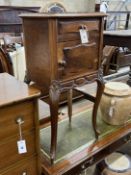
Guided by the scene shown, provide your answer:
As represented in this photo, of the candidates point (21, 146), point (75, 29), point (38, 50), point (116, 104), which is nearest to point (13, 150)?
point (21, 146)

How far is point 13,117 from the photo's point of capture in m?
0.99

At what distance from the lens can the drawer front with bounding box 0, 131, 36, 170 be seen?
1.01 meters

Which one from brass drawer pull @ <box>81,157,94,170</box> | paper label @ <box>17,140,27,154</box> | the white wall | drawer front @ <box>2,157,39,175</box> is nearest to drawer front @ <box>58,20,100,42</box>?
paper label @ <box>17,140,27,154</box>

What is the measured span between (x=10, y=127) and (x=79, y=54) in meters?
0.60

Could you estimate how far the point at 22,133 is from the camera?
105 cm

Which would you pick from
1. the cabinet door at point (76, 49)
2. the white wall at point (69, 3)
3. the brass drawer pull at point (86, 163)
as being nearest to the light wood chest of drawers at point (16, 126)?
the cabinet door at point (76, 49)

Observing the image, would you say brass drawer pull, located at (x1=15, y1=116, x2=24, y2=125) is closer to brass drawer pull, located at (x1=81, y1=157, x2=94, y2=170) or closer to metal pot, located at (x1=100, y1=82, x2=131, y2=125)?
brass drawer pull, located at (x1=81, y1=157, x2=94, y2=170)

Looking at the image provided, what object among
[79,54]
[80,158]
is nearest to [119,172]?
[80,158]

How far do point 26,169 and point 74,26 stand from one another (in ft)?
2.75

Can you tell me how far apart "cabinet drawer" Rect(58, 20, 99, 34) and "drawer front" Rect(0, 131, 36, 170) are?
1.90 feet

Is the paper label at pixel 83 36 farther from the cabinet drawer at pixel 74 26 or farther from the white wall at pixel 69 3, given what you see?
the white wall at pixel 69 3

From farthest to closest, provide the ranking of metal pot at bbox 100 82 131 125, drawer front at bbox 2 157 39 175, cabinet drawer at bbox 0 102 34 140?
1. metal pot at bbox 100 82 131 125
2. drawer front at bbox 2 157 39 175
3. cabinet drawer at bbox 0 102 34 140

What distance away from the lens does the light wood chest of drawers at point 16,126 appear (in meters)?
0.97

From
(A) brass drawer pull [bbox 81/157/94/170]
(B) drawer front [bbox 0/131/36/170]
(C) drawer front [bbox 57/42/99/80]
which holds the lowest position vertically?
(A) brass drawer pull [bbox 81/157/94/170]
